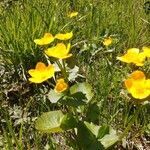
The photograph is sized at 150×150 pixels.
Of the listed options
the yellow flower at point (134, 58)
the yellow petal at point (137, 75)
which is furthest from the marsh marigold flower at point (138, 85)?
the yellow flower at point (134, 58)

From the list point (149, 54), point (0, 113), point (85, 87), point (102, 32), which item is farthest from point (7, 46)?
point (149, 54)

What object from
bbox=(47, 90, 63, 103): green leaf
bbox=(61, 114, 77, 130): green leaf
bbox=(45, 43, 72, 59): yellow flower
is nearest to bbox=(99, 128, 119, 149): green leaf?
bbox=(61, 114, 77, 130): green leaf

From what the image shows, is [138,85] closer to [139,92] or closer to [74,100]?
[139,92]

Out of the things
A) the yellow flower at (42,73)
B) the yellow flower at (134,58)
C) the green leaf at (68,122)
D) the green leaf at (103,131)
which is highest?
the yellow flower at (134,58)

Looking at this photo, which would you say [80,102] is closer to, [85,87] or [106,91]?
[85,87]

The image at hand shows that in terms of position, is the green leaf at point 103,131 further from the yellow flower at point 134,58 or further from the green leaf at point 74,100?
the yellow flower at point 134,58
